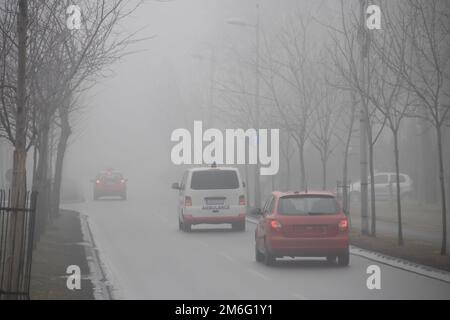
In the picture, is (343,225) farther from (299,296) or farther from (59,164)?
(59,164)

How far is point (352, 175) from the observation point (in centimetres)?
6462

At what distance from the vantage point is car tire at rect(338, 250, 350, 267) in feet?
67.8

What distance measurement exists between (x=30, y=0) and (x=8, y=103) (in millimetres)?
3677

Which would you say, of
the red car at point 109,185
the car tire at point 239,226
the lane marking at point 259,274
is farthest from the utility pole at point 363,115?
the red car at point 109,185

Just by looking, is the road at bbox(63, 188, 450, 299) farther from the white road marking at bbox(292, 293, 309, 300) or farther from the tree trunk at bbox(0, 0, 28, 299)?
the tree trunk at bbox(0, 0, 28, 299)

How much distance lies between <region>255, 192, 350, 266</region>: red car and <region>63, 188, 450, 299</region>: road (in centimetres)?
39

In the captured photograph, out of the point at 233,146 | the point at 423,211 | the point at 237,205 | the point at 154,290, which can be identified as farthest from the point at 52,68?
the point at 233,146

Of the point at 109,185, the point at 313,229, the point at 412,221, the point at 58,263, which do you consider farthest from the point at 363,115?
the point at 109,185

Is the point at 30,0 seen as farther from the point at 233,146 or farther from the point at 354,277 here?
the point at 233,146

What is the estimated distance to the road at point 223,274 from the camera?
16.1 meters

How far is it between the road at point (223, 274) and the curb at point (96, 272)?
17cm

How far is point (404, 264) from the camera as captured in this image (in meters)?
21.3

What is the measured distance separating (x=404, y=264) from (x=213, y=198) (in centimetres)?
1193
